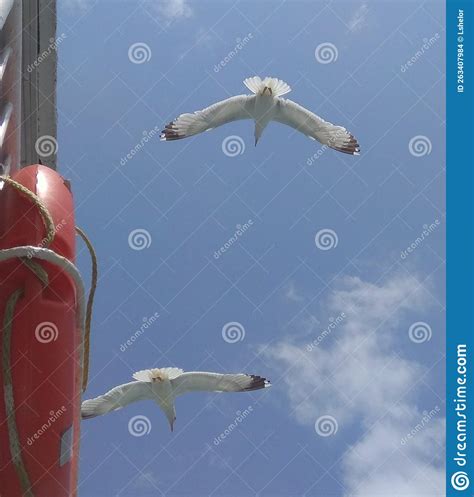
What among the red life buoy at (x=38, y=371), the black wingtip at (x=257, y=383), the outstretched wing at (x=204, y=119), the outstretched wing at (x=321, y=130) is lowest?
the red life buoy at (x=38, y=371)

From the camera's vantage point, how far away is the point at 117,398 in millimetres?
10055

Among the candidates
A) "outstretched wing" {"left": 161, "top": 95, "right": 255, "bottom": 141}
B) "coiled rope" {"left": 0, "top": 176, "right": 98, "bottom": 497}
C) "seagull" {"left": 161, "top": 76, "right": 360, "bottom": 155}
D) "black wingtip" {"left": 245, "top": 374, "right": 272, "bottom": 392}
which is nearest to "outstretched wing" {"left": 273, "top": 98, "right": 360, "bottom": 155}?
"seagull" {"left": 161, "top": 76, "right": 360, "bottom": 155}

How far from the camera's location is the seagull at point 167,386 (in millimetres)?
10055

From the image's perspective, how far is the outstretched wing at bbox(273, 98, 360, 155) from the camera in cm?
986

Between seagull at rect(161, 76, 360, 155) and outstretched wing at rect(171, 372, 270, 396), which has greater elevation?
seagull at rect(161, 76, 360, 155)

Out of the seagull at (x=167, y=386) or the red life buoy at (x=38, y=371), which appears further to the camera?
the seagull at (x=167, y=386)

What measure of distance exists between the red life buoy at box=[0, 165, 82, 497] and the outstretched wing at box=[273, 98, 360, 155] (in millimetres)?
5667

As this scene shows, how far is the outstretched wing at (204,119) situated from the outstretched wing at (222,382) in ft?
8.73

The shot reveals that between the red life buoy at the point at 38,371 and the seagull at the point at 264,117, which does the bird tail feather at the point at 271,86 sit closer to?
the seagull at the point at 264,117

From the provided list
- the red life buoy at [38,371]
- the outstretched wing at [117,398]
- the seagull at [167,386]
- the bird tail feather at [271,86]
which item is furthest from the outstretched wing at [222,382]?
the red life buoy at [38,371]

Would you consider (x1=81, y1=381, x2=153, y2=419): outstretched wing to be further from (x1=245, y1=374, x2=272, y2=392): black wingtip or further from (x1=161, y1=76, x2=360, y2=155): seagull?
(x1=161, y1=76, x2=360, y2=155): seagull

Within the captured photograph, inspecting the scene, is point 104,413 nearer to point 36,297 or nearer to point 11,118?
point 11,118

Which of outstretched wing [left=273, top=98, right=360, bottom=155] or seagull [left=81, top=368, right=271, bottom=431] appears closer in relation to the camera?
outstretched wing [left=273, top=98, right=360, bottom=155]

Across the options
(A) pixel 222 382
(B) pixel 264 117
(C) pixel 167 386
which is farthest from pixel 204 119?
(C) pixel 167 386
